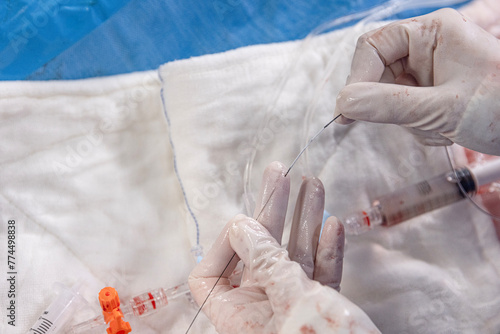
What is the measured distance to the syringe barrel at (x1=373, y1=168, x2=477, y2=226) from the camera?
1.08 meters

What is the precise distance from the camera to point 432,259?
3.56 feet

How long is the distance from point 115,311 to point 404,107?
0.76 metres

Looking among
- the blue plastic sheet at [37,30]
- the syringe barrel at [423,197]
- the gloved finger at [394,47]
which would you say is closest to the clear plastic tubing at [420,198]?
the syringe barrel at [423,197]

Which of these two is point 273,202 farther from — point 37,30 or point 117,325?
point 37,30

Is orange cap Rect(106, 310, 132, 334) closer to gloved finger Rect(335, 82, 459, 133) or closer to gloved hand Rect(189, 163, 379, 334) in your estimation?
gloved hand Rect(189, 163, 379, 334)

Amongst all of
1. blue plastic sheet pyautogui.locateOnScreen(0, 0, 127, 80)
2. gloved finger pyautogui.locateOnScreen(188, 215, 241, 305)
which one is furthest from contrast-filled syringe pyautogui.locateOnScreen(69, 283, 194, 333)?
blue plastic sheet pyautogui.locateOnScreen(0, 0, 127, 80)

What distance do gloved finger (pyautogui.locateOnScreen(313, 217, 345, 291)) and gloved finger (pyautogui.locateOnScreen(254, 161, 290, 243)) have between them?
0.33ft

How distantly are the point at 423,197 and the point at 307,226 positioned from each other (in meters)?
0.40

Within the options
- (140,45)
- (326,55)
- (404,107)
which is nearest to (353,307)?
(404,107)

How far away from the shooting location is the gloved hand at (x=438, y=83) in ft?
2.78

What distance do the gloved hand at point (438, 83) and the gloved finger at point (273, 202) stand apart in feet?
0.68

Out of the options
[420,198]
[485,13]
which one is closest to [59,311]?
[420,198]

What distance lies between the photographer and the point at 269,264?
0.76 metres

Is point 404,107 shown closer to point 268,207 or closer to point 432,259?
point 268,207
